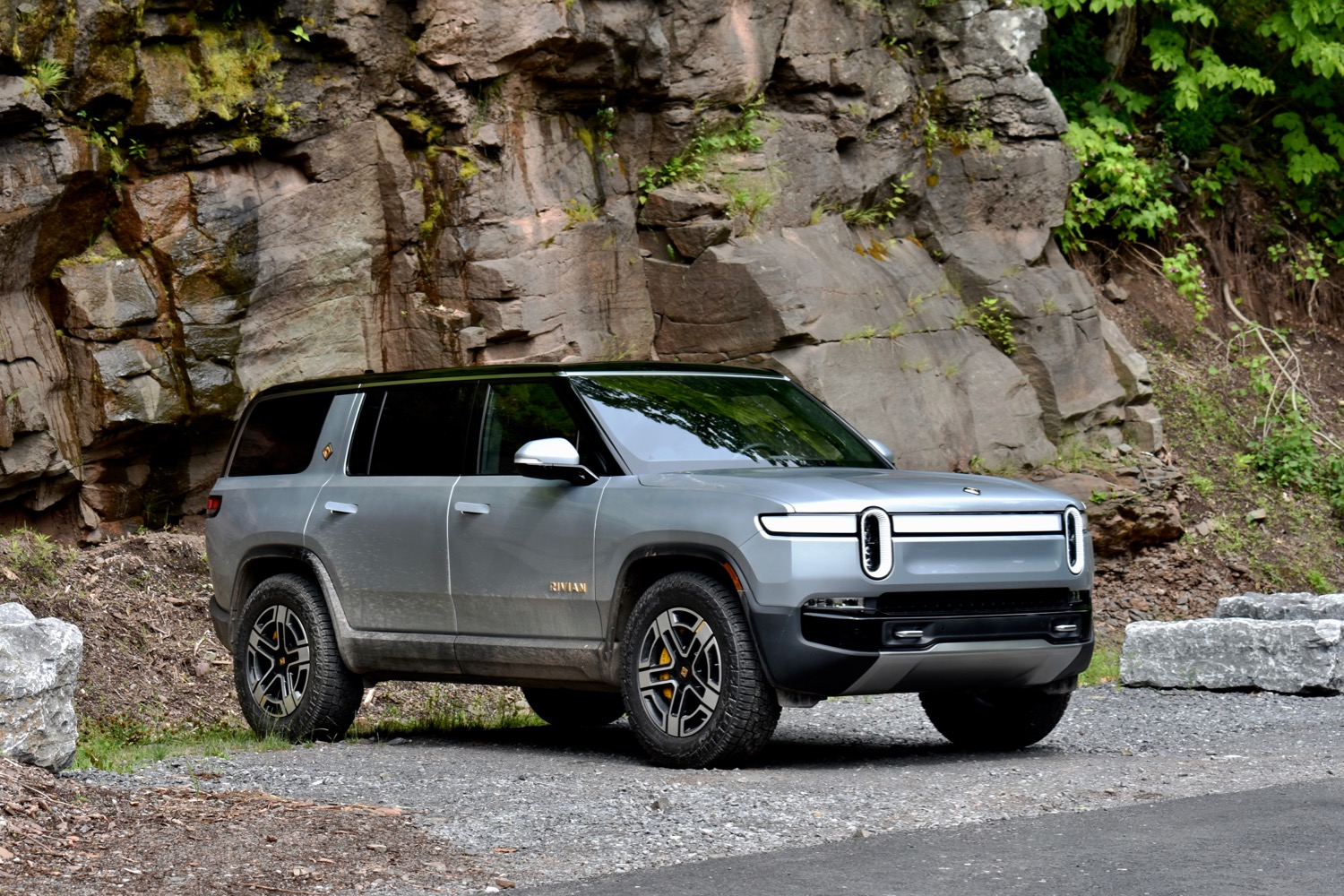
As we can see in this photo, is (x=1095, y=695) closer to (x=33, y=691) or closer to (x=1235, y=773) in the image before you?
(x=1235, y=773)

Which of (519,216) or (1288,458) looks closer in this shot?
(519,216)

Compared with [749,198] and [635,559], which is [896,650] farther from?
[749,198]

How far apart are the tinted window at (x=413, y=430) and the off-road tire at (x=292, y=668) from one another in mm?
796

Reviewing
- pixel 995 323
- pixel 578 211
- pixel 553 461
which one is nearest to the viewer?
pixel 553 461

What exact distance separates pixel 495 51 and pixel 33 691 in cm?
1010

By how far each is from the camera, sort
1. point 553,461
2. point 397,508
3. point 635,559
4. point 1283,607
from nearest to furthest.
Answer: point 635,559 → point 553,461 → point 397,508 → point 1283,607

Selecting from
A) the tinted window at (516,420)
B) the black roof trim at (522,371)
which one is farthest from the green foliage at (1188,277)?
the tinted window at (516,420)

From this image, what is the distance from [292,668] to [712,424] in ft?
9.24

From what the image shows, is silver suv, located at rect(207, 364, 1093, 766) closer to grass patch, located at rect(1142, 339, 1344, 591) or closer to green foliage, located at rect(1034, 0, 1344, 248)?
grass patch, located at rect(1142, 339, 1344, 591)

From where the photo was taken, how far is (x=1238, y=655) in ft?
34.3

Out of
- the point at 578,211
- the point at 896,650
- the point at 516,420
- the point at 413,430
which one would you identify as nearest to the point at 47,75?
the point at 578,211

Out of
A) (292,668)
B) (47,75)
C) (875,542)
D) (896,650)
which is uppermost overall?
(47,75)

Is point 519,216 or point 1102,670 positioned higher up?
point 519,216

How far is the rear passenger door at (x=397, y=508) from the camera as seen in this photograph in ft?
27.9
